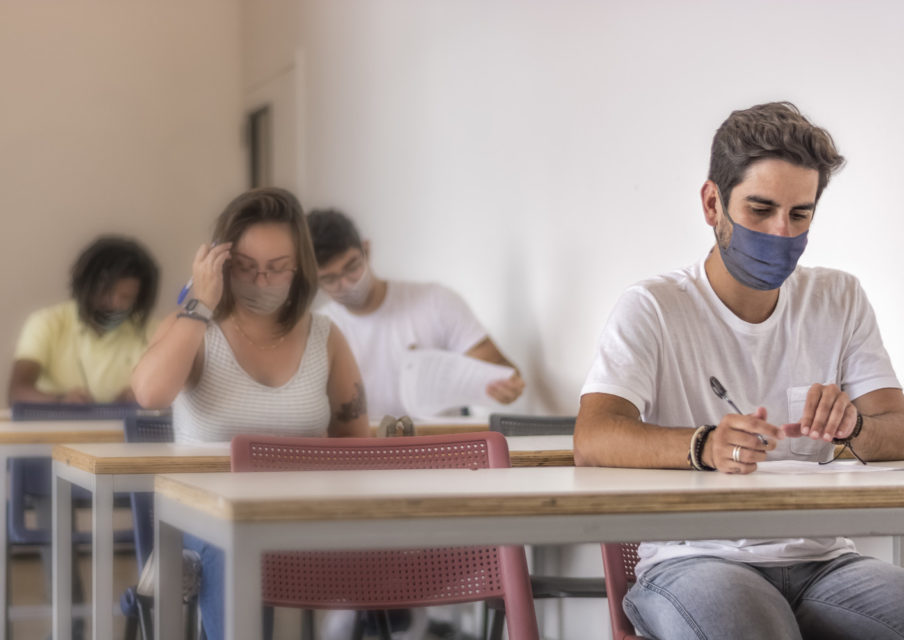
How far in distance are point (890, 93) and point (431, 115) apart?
2554 mm

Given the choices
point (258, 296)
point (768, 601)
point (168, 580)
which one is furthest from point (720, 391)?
point (258, 296)

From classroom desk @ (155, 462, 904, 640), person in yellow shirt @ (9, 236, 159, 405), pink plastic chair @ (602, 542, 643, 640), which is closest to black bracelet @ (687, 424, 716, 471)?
classroom desk @ (155, 462, 904, 640)

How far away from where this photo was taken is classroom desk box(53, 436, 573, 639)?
2.04 m

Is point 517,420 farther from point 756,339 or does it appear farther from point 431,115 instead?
point 431,115

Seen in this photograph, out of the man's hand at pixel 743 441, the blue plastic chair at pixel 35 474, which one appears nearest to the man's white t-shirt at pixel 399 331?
the blue plastic chair at pixel 35 474

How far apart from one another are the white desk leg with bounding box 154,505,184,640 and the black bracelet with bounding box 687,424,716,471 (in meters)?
0.71

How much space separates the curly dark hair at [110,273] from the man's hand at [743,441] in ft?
10.9

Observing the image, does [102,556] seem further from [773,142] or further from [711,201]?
[773,142]

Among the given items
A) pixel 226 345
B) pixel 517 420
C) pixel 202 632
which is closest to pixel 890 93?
pixel 517 420

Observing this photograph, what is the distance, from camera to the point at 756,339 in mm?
1971

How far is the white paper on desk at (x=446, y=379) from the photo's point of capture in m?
3.65

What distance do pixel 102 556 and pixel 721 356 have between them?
113 centimetres

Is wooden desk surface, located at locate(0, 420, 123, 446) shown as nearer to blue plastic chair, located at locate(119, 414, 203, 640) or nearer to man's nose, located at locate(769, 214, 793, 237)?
blue plastic chair, located at locate(119, 414, 203, 640)

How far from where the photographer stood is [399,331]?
4.25 metres
